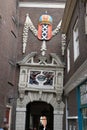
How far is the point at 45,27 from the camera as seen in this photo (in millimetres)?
15680

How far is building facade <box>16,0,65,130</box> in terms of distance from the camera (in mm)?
14219

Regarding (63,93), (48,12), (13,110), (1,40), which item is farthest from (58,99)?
(48,12)

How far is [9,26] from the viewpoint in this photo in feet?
44.3

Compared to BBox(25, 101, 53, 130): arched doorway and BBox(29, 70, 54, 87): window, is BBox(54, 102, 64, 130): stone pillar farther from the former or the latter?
BBox(25, 101, 53, 130): arched doorway

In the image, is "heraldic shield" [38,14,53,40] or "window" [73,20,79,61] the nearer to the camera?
"window" [73,20,79,61]

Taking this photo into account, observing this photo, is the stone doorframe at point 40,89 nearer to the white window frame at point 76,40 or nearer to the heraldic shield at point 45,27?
the heraldic shield at point 45,27

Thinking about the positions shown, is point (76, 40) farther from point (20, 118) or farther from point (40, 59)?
point (20, 118)

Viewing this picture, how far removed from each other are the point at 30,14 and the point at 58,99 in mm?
6139

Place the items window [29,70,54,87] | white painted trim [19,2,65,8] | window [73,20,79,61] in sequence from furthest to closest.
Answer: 1. white painted trim [19,2,65,8]
2. window [29,70,54,87]
3. window [73,20,79,61]

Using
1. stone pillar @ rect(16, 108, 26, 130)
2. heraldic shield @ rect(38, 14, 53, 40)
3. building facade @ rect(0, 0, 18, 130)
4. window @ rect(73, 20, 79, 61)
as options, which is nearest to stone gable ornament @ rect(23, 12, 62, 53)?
heraldic shield @ rect(38, 14, 53, 40)

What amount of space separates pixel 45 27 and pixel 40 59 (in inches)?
91.1

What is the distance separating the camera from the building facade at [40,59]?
46.6ft

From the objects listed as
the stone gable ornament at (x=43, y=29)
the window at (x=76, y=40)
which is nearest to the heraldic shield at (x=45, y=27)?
the stone gable ornament at (x=43, y=29)

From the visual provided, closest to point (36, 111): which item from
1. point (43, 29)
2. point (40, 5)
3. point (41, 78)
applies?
point (41, 78)
